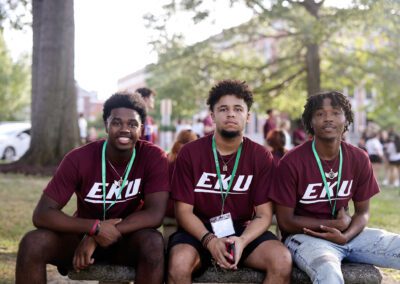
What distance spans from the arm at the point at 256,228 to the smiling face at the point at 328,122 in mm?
652

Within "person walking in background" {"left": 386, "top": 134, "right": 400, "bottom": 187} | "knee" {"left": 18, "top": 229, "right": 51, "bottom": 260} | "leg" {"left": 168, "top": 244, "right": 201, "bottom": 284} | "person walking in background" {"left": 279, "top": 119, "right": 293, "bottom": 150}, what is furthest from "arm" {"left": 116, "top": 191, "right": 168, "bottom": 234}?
"person walking in background" {"left": 386, "top": 134, "right": 400, "bottom": 187}

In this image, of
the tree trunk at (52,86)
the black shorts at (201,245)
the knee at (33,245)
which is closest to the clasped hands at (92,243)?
the knee at (33,245)

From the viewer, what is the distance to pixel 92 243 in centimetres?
390

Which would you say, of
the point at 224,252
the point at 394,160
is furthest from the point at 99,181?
the point at 394,160

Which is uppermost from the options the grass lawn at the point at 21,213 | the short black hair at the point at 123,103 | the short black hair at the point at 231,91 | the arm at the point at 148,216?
the short black hair at the point at 231,91

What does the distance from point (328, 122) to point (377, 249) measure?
A: 0.97 meters

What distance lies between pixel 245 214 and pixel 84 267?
1.20 m

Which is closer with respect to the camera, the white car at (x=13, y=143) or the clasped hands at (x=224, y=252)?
the clasped hands at (x=224, y=252)

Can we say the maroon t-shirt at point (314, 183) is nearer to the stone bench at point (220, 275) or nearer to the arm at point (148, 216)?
the stone bench at point (220, 275)

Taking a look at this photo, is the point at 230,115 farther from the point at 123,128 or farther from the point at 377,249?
the point at 377,249

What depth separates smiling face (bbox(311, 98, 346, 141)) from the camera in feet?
14.2

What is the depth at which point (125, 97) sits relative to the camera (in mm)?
4367

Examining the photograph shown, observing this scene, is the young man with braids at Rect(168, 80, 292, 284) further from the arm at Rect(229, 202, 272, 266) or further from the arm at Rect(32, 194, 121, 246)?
the arm at Rect(32, 194, 121, 246)

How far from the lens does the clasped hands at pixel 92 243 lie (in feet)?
12.6
